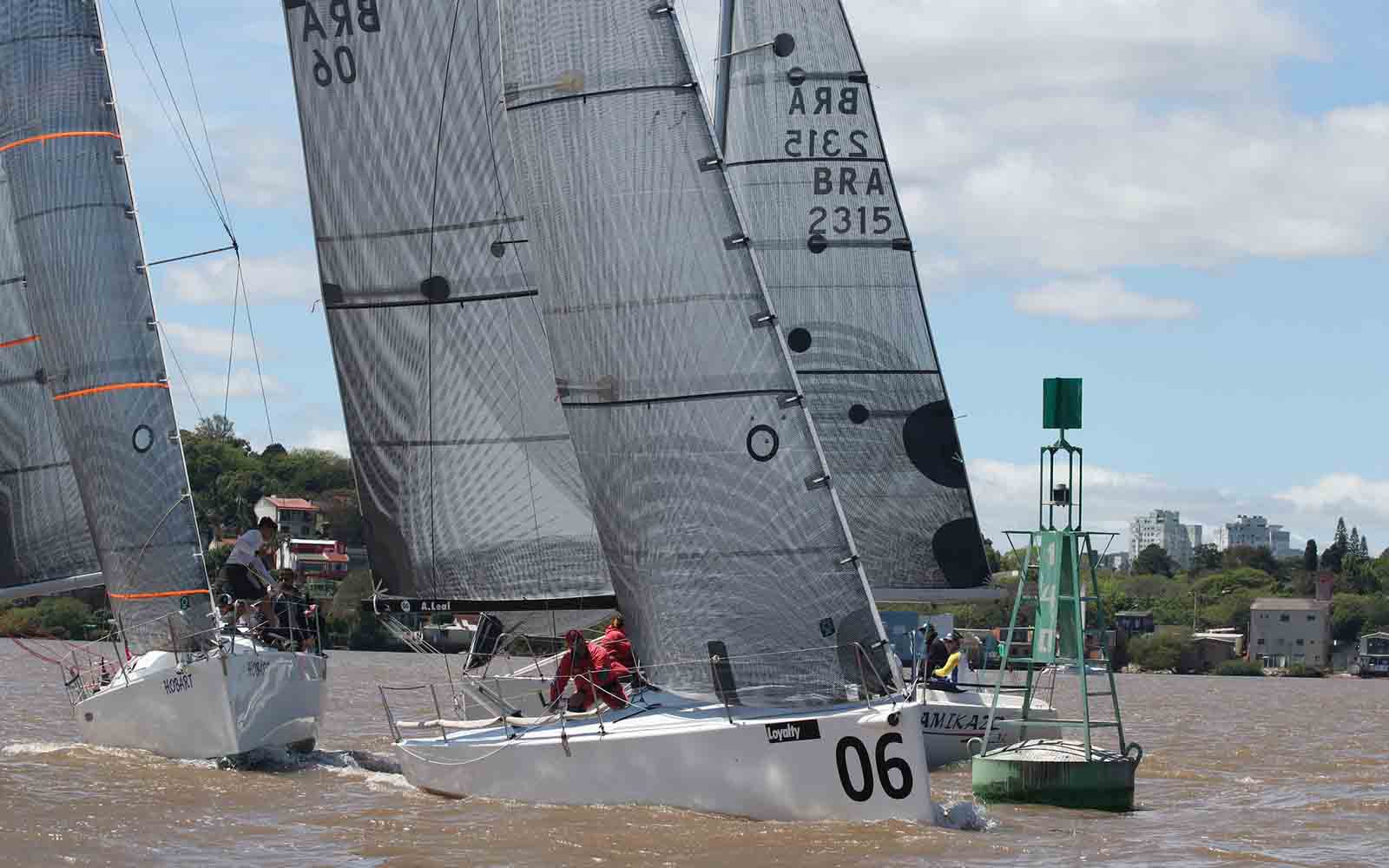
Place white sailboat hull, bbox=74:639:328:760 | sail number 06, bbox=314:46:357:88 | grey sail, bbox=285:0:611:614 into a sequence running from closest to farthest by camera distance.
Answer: grey sail, bbox=285:0:611:614 → white sailboat hull, bbox=74:639:328:760 → sail number 06, bbox=314:46:357:88

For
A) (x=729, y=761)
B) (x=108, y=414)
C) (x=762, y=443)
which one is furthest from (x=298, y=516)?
(x=729, y=761)

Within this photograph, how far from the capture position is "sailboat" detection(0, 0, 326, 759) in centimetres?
1928

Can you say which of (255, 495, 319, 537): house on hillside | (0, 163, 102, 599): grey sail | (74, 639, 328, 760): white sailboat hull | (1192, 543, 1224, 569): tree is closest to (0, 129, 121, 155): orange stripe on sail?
(0, 163, 102, 599): grey sail

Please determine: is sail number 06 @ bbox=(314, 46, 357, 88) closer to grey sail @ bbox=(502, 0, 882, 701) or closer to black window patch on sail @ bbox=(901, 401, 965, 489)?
grey sail @ bbox=(502, 0, 882, 701)

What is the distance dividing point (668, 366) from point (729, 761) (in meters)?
2.99

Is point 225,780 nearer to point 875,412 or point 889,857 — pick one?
point 889,857

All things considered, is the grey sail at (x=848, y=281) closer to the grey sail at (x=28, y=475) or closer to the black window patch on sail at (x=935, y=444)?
the black window patch on sail at (x=935, y=444)

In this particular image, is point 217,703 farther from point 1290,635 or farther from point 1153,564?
point 1153,564

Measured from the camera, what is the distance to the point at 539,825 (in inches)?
575

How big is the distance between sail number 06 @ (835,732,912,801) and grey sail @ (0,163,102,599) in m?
11.3

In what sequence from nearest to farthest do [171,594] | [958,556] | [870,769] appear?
[870,769]
[171,594]
[958,556]

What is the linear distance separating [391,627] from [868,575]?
6.92m

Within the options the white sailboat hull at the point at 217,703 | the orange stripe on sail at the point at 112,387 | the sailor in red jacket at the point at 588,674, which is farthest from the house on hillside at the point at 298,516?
the sailor in red jacket at the point at 588,674

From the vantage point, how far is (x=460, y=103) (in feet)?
60.2
